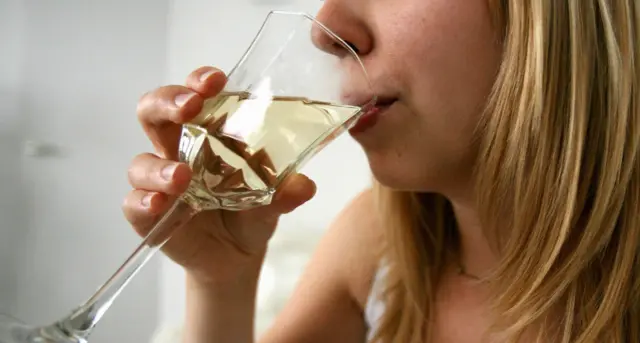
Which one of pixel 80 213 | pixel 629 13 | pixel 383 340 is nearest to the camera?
pixel 629 13

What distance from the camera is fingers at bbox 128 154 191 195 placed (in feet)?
1.59

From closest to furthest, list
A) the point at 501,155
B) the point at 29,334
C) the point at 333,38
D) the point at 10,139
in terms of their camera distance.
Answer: the point at 29,334
the point at 333,38
the point at 501,155
the point at 10,139

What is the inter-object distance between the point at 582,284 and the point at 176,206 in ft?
1.41

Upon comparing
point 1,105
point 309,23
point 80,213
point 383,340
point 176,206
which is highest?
point 309,23

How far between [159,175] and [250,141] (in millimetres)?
85

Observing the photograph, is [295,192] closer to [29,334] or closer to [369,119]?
[369,119]

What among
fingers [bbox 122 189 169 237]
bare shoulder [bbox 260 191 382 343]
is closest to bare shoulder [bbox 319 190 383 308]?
bare shoulder [bbox 260 191 382 343]

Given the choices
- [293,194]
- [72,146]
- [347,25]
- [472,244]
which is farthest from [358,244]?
[72,146]

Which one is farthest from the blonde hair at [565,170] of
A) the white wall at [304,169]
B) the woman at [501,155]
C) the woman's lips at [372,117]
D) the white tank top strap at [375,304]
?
the white wall at [304,169]

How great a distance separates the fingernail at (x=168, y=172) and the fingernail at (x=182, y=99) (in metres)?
0.06

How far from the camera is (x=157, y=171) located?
0.52 meters

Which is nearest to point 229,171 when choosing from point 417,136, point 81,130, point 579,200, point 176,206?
point 176,206

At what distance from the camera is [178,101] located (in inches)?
20.8

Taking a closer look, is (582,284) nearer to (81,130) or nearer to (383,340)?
(383,340)
